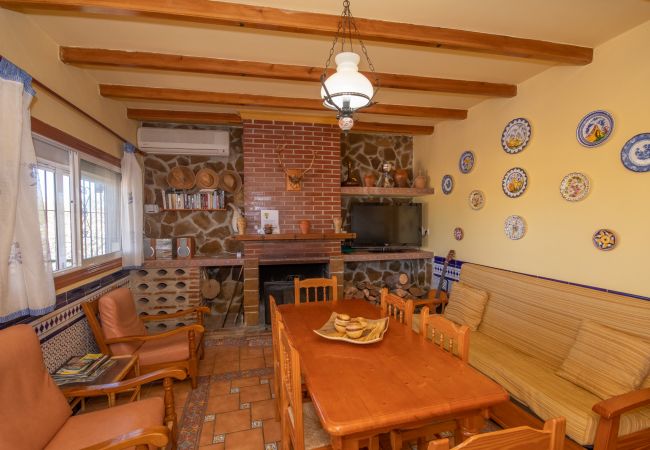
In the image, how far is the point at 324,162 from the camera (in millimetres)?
3977

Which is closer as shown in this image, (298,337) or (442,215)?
(298,337)

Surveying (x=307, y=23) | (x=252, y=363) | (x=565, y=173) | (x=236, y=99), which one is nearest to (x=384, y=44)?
(x=307, y=23)

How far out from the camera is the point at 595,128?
2.28 meters

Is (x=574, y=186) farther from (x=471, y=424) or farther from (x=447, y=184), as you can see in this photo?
(x=471, y=424)

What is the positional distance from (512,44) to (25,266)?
3302 millimetres

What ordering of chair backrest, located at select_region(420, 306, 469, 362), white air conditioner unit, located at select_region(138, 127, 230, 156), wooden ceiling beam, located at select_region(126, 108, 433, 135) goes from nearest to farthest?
1. chair backrest, located at select_region(420, 306, 469, 362)
2. wooden ceiling beam, located at select_region(126, 108, 433, 135)
3. white air conditioner unit, located at select_region(138, 127, 230, 156)

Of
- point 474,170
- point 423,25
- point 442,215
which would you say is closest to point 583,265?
point 474,170

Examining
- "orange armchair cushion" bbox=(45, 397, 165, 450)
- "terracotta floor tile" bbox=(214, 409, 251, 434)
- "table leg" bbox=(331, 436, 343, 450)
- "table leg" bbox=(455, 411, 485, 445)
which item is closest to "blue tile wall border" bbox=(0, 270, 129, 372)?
"orange armchair cushion" bbox=(45, 397, 165, 450)

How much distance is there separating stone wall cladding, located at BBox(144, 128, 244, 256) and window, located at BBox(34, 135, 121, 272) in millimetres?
742

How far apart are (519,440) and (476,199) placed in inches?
121

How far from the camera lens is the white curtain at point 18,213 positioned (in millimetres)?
1529

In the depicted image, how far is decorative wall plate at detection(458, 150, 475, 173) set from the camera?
141 inches

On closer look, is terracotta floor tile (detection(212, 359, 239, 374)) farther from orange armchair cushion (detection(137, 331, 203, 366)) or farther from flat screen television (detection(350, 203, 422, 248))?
flat screen television (detection(350, 203, 422, 248))

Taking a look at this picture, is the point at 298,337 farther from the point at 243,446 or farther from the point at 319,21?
the point at 319,21
